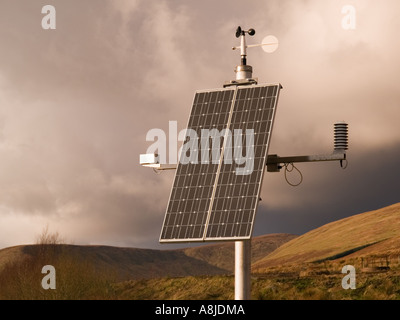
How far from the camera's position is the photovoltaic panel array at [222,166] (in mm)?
25641

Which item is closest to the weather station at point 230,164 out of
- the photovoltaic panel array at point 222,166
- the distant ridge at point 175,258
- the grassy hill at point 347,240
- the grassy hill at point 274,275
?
the photovoltaic panel array at point 222,166

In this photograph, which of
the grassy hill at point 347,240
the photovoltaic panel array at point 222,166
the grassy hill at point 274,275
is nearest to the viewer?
the photovoltaic panel array at point 222,166

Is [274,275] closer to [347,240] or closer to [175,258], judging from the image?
[347,240]

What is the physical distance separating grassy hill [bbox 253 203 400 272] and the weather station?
3742 centimetres

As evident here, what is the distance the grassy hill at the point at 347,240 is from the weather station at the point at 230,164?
37422mm

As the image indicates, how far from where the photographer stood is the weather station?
25703mm

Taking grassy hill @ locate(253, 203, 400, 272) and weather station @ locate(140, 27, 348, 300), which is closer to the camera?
weather station @ locate(140, 27, 348, 300)

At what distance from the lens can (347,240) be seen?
8062 cm

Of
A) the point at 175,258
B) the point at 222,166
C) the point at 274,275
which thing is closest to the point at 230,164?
the point at 222,166

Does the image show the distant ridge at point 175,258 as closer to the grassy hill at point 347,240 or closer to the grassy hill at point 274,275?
the grassy hill at point 347,240

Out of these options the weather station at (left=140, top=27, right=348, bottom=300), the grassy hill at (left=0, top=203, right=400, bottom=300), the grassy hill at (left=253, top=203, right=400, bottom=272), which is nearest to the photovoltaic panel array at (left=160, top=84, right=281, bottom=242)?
the weather station at (left=140, top=27, right=348, bottom=300)

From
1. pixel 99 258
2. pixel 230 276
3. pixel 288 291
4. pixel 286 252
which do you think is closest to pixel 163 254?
pixel 99 258

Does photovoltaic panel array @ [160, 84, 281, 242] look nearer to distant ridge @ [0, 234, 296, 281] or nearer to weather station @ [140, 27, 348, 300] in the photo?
weather station @ [140, 27, 348, 300]

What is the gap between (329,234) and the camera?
88.2 m
